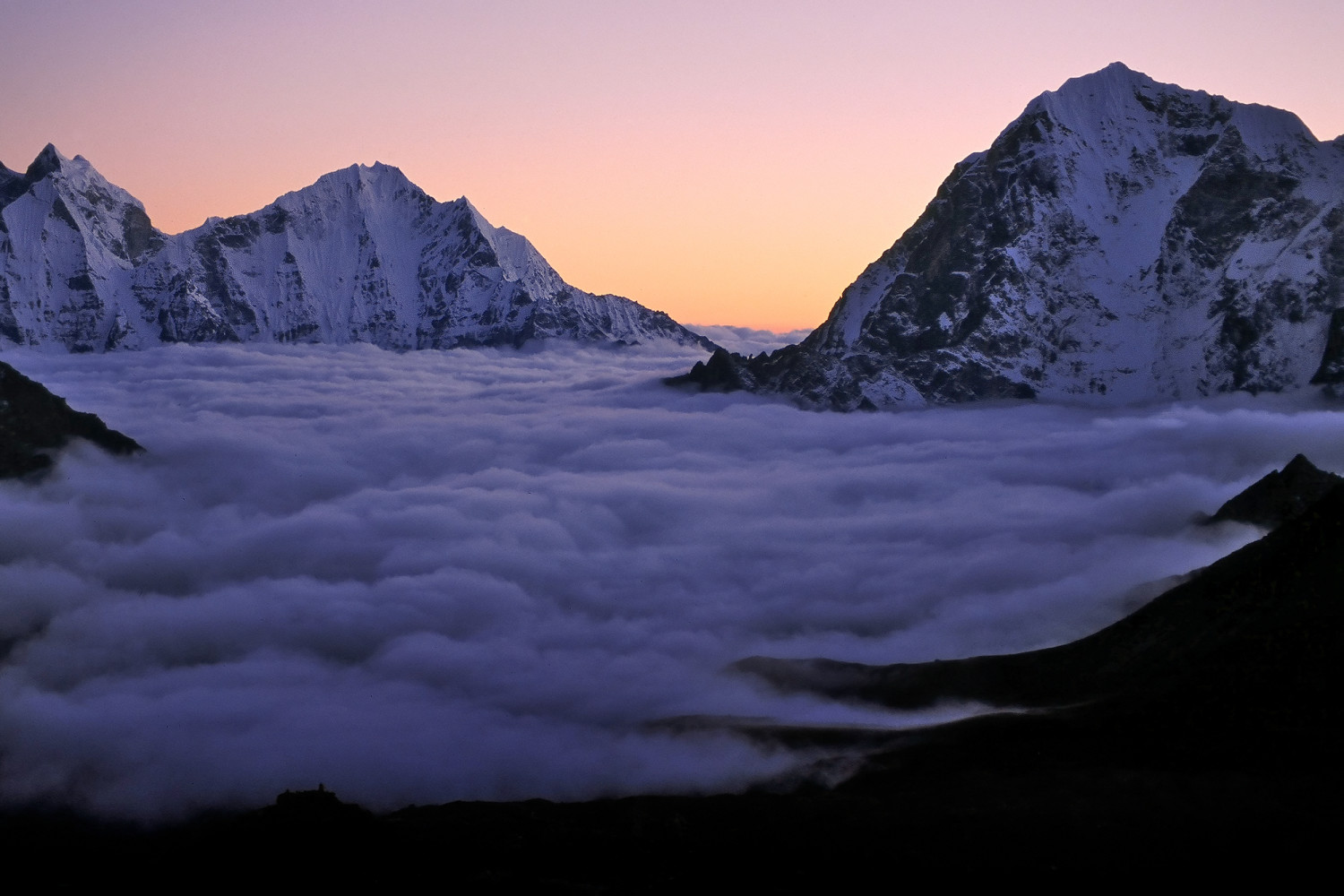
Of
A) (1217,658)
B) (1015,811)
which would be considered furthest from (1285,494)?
(1015,811)

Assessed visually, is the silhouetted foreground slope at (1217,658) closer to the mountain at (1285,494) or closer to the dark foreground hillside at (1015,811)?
the dark foreground hillside at (1015,811)

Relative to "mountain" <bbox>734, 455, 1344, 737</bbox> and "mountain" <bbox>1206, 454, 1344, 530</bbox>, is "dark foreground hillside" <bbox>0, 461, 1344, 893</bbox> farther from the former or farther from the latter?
"mountain" <bbox>1206, 454, 1344, 530</bbox>

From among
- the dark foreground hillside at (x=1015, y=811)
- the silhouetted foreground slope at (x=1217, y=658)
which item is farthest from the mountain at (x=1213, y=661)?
the dark foreground hillside at (x=1015, y=811)

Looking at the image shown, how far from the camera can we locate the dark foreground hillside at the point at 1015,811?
3664 inches

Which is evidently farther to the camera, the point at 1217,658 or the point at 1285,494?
the point at 1285,494

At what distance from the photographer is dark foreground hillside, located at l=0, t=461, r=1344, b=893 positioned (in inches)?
3664

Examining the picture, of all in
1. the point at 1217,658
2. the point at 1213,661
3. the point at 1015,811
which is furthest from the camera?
the point at 1217,658

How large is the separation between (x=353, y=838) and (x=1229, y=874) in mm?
71632

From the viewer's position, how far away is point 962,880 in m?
91.2

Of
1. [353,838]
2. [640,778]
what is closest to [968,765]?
[640,778]

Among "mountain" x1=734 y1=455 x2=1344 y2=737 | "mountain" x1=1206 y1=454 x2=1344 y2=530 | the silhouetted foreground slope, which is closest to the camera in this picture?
"mountain" x1=734 y1=455 x2=1344 y2=737

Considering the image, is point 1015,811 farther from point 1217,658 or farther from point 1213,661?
point 1217,658

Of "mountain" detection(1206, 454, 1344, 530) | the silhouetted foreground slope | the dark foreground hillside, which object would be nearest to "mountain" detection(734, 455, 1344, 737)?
the silhouetted foreground slope

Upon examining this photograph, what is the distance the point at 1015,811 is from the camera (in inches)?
3905
